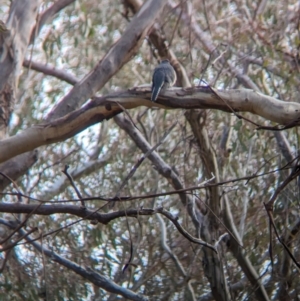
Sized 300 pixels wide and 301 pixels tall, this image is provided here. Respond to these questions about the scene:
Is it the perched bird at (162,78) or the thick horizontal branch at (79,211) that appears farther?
the perched bird at (162,78)

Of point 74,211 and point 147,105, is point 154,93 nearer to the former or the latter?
point 147,105

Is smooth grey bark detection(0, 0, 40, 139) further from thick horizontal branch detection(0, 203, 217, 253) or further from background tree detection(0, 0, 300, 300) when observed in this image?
thick horizontal branch detection(0, 203, 217, 253)

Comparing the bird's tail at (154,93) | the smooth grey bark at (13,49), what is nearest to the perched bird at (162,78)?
the bird's tail at (154,93)

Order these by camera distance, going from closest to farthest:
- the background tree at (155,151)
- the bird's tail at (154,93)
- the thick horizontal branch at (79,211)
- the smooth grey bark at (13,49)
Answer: the thick horizontal branch at (79,211)
the bird's tail at (154,93)
the background tree at (155,151)
the smooth grey bark at (13,49)

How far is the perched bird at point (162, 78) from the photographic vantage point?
3650mm

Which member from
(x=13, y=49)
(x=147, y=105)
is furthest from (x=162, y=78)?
(x=13, y=49)

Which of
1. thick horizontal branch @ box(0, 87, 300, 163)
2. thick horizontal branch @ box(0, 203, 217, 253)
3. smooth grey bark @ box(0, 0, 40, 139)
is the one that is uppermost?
smooth grey bark @ box(0, 0, 40, 139)

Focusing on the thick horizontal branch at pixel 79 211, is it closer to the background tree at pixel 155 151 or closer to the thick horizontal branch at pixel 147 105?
the background tree at pixel 155 151

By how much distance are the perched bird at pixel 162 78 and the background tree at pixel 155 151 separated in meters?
0.07

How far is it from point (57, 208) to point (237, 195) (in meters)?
2.95

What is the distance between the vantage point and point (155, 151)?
5.79m

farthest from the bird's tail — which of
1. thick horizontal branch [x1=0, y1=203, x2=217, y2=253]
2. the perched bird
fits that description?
thick horizontal branch [x1=0, y1=203, x2=217, y2=253]

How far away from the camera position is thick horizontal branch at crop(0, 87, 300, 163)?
347 cm

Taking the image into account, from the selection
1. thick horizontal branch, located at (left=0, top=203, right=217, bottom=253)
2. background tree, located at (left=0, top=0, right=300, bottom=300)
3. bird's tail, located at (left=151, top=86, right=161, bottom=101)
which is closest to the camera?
thick horizontal branch, located at (left=0, top=203, right=217, bottom=253)
